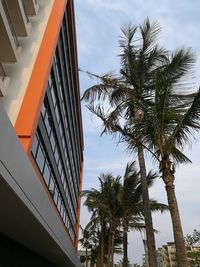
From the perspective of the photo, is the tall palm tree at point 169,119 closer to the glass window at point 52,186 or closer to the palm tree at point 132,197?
the glass window at point 52,186

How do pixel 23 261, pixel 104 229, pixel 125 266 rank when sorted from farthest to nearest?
1. pixel 104 229
2. pixel 125 266
3. pixel 23 261

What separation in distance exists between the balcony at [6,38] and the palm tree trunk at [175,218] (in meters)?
7.88

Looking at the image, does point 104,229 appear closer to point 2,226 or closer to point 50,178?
point 50,178

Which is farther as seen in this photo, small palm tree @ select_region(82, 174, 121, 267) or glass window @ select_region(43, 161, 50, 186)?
small palm tree @ select_region(82, 174, 121, 267)

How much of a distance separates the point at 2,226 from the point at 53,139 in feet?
40.3

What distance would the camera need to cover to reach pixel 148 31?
A: 1589 cm

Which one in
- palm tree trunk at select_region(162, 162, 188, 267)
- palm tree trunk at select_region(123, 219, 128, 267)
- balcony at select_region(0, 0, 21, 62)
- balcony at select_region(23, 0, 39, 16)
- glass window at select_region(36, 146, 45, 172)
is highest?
balcony at select_region(23, 0, 39, 16)

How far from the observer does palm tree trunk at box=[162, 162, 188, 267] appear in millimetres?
8891

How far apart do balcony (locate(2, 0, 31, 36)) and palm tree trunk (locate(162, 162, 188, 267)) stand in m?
9.05

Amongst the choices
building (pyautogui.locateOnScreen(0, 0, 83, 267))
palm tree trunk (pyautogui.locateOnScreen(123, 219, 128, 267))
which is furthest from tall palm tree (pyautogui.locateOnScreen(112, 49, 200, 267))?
palm tree trunk (pyautogui.locateOnScreen(123, 219, 128, 267))

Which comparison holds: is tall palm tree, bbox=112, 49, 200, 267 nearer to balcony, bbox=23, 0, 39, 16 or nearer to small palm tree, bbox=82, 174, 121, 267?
balcony, bbox=23, 0, 39, 16

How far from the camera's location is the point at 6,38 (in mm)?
12797

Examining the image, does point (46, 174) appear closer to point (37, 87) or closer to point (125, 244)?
point (37, 87)

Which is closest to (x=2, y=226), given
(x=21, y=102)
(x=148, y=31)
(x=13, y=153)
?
(x=13, y=153)
